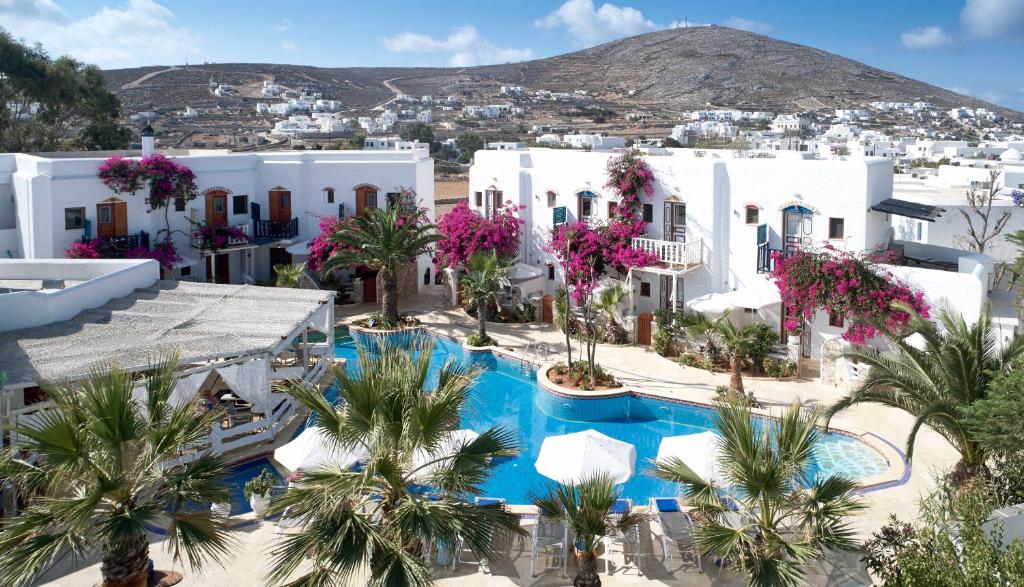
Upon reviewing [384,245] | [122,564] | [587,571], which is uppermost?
[384,245]

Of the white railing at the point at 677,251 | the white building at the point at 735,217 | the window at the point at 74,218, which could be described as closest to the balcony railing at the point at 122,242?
the window at the point at 74,218

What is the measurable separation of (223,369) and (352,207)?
15887 millimetres

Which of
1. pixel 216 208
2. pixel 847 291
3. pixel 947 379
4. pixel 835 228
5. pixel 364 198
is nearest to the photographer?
pixel 947 379

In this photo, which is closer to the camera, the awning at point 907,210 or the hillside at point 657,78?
the awning at point 907,210

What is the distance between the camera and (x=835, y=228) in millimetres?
22609

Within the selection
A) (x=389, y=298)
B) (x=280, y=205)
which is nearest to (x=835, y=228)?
(x=389, y=298)

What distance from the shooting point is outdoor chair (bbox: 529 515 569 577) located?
38.1 ft

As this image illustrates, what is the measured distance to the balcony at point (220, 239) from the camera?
92.4 feet

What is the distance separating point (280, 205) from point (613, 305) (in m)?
14.2

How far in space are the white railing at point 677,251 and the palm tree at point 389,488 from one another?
51.9ft

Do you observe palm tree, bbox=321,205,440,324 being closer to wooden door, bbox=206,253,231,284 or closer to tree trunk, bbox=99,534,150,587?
wooden door, bbox=206,253,231,284

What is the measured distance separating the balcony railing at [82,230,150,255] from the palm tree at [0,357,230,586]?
59.3ft

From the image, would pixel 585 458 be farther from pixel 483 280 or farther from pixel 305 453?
pixel 483 280

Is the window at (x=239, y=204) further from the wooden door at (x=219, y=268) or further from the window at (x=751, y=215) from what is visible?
the window at (x=751, y=215)
